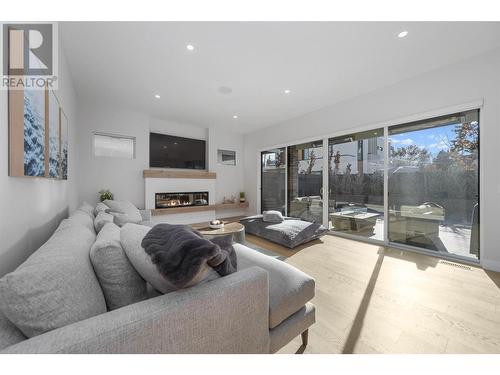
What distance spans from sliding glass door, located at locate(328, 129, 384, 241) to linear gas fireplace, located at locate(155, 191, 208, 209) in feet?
10.3

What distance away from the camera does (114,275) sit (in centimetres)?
88

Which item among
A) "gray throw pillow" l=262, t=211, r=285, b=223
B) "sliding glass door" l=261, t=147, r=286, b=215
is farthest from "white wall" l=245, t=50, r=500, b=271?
"gray throw pillow" l=262, t=211, r=285, b=223

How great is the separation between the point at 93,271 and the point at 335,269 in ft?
7.75

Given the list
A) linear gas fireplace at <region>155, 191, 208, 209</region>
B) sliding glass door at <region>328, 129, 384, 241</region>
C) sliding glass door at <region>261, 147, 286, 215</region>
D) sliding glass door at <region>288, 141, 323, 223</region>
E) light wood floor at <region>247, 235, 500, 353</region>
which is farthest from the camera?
sliding glass door at <region>261, 147, 286, 215</region>

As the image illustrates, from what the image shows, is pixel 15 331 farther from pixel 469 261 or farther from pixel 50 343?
pixel 469 261

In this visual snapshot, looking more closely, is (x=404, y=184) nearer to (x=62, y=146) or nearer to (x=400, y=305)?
(x=400, y=305)

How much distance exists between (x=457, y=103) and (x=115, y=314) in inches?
157

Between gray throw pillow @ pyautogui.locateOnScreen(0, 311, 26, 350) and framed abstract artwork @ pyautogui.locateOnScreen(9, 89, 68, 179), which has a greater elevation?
framed abstract artwork @ pyautogui.locateOnScreen(9, 89, 68, 179)

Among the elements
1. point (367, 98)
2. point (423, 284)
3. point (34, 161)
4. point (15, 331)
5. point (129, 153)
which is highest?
point (367, 98)

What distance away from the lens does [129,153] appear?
14.7ft

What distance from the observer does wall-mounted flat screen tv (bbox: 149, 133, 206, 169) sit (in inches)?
188

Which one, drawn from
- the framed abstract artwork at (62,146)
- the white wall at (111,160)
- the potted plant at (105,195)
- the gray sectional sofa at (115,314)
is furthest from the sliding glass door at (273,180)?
the gray sectional sofa at (115,314)

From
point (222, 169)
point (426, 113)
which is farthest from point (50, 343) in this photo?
point (222, 169)

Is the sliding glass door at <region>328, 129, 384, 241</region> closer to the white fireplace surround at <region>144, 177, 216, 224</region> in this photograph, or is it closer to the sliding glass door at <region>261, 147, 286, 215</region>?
the sliding glass door at <region>261, 147, 286, 215</region>
